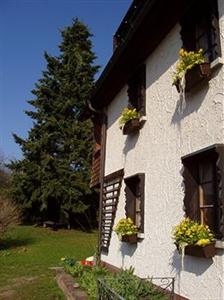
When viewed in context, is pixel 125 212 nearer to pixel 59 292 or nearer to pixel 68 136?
pixel 59 292

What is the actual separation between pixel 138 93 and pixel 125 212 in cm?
274

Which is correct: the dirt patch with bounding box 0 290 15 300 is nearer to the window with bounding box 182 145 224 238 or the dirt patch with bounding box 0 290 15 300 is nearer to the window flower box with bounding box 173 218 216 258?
the window flower box with bounding box 173 218 216 258

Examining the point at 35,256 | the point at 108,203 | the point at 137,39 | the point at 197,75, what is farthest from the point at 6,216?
the point at 197,75

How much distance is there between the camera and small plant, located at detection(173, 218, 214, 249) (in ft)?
15.5

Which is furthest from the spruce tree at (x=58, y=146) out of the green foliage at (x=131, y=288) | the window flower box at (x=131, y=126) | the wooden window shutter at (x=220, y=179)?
the wooden window shutter at (x=220, y=179)

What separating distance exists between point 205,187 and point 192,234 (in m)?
0.81

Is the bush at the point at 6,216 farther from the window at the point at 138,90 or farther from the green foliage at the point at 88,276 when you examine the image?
the window at the point at 138,90

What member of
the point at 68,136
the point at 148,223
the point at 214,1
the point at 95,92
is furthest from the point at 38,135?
the point at 214,1

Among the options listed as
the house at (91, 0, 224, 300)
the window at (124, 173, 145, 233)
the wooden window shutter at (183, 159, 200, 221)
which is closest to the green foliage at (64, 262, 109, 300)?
the house at (91, 0, 224, 300)

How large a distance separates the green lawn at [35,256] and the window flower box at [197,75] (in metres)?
5.21

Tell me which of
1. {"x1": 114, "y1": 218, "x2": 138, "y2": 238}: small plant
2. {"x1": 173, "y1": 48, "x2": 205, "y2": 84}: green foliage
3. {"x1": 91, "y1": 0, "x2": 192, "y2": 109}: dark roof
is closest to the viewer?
{"x1": 173, "y1": 48, "x2": 205, "y2": 84}: green foliage

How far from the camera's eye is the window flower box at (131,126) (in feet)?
26.6

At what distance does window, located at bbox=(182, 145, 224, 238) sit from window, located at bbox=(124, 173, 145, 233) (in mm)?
2152

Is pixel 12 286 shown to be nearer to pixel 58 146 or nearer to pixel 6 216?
pixel 6 216
